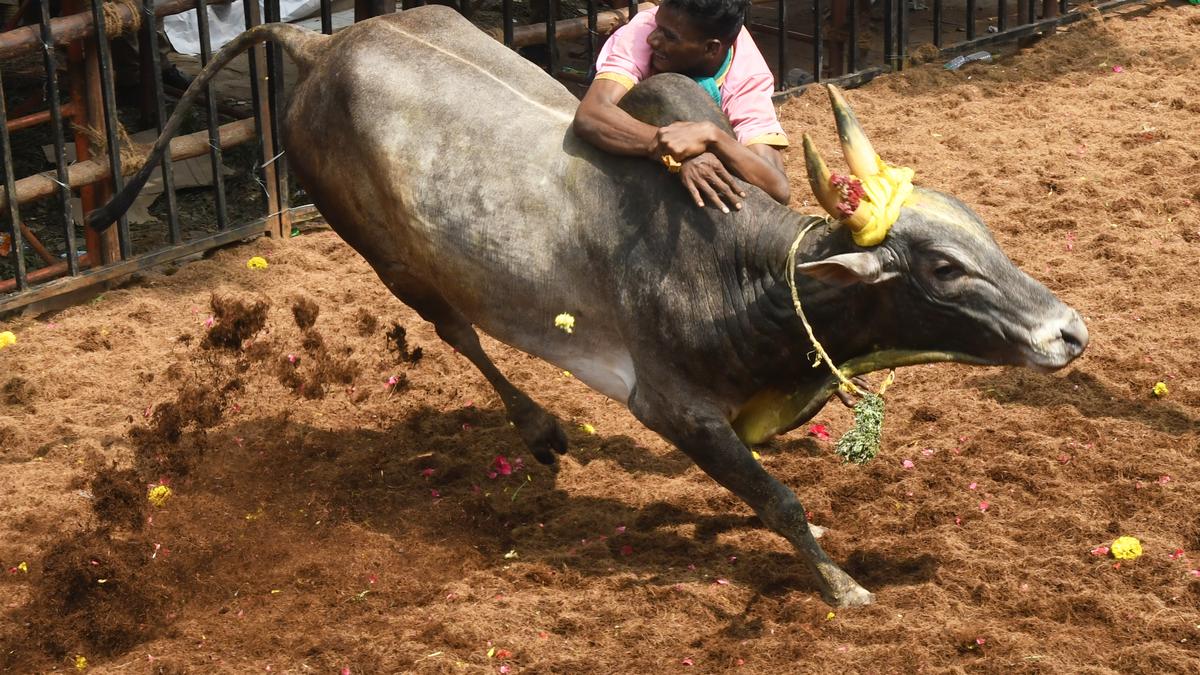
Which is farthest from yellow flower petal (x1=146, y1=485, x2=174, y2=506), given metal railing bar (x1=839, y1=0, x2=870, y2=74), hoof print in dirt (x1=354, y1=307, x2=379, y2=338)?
metal railing bar (x1=839, y1=0, x2=870, y2=74)

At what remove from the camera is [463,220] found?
4469 millimetres

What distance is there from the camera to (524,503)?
5000 mm

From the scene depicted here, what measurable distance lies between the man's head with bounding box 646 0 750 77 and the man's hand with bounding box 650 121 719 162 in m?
0.36

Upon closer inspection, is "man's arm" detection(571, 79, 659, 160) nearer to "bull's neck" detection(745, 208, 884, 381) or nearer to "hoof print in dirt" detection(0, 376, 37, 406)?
"bull's neck" detection(745, 208, 884, 381)

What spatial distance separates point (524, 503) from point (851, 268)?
5.69 ft

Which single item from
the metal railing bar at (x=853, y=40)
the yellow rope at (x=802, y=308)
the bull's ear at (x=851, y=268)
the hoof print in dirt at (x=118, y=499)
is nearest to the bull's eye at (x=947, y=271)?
the bull's ear at (x=851, y=268)

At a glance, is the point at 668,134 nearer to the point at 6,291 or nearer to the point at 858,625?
the point at 858,625

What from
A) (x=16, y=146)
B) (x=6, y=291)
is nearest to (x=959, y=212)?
(x=6, y=291)

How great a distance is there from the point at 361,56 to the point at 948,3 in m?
8.24

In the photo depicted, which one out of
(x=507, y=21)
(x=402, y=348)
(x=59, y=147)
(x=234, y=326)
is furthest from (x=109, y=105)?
(x=507, y=21)

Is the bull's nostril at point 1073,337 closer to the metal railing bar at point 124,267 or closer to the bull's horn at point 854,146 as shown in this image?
the bull's horn at point 854,146

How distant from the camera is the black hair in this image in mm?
4152

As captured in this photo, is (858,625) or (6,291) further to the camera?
(6,291)

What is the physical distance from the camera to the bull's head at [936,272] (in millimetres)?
3707
